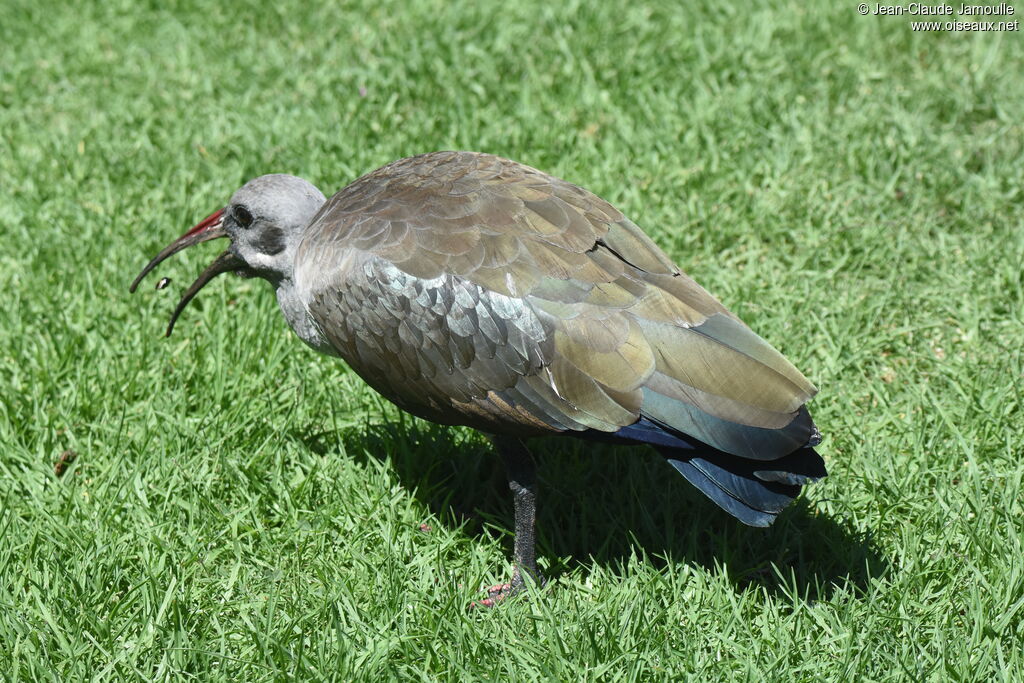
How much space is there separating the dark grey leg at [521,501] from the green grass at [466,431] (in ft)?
0.47

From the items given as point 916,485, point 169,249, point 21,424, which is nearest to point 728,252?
point 916,485

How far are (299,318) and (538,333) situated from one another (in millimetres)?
1086

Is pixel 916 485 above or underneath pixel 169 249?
underneath

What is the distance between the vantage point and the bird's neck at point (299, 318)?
13.3ft

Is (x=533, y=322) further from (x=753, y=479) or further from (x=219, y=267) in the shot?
(x=219, y=267)

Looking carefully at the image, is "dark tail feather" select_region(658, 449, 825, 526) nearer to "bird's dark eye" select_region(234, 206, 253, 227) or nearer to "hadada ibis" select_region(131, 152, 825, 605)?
"hadada ibis" select_region(131, 152, 825, 605)

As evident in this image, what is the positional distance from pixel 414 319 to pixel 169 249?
1298mm

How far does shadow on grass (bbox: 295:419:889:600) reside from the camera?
376 cm

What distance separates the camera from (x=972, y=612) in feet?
11.1

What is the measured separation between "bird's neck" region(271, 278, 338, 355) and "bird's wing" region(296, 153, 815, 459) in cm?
23

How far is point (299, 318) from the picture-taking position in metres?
4.13

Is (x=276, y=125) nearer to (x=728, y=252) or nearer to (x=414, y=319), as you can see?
(x=728, y=252)

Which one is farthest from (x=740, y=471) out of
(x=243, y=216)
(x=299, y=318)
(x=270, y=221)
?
(x=243, y=216)

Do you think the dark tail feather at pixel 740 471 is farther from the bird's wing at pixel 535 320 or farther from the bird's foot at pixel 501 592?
the bird's foot at pixel 501 592
